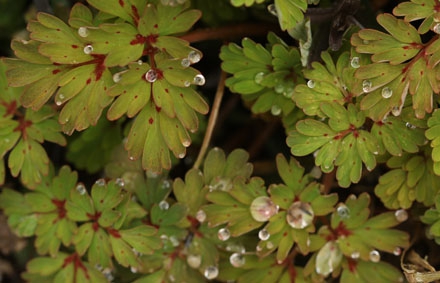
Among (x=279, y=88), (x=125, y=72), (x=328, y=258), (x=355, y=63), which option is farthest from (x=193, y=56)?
(x=328, y=258)

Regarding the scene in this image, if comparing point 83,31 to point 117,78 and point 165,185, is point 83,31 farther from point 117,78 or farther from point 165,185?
point 165,185

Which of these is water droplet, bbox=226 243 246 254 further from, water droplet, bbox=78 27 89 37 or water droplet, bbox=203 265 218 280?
water droplet, bbox=78 27 89 37

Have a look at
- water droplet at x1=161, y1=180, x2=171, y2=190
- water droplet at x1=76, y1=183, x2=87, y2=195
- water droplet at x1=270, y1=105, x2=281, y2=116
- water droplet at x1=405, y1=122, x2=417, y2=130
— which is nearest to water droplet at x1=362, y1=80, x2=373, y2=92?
water droplet at x1=405, y1=122, x2=417, y2=130

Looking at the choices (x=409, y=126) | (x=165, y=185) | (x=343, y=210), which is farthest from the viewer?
(x=165, y=185)

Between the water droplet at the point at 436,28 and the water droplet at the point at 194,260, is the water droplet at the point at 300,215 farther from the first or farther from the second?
the water droplet at the point at 436,28

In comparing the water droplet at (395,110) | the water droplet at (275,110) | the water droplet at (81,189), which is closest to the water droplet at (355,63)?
the water droplet at (395,110)
